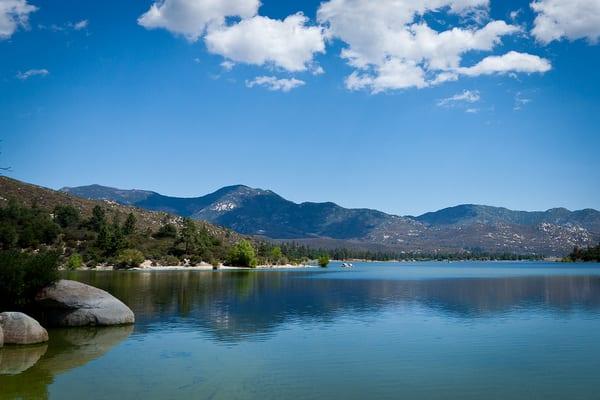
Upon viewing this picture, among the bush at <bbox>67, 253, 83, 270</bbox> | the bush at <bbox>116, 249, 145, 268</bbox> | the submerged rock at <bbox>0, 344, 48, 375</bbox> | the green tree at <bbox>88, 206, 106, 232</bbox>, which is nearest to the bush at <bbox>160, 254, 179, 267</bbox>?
the bush at <bbox>116, 249, 145, 268</bbox>

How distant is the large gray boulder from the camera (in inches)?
1433

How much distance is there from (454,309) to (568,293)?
32961 mm

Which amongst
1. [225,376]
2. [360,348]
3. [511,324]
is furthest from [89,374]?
[511,324]

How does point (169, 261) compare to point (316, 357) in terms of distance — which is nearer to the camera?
point (316, 357)

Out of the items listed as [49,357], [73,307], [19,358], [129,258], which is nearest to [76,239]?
[129,258]

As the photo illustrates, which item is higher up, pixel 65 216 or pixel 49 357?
pixel 65 216

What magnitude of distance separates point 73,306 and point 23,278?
3.88 meters

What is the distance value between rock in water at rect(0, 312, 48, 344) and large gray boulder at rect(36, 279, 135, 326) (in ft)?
19.5

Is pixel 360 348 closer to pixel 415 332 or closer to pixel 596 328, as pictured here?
pixel 415 332

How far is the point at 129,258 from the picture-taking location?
563 ft

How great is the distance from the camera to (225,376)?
23.4 m

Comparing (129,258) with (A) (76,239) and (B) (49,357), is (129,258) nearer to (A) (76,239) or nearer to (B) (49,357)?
(A) (76,239)

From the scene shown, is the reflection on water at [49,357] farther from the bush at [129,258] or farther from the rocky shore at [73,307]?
the bush at [129,258]

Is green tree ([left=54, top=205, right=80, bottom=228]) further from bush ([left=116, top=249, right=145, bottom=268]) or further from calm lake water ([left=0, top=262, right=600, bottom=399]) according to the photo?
calm lake water ([left=0, top=262, right=600, bottom=399])
